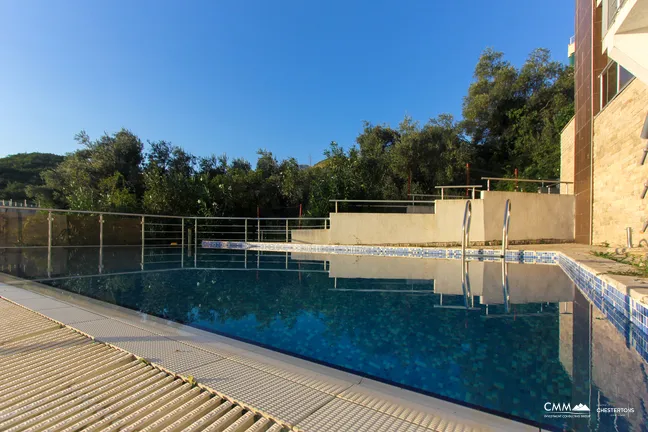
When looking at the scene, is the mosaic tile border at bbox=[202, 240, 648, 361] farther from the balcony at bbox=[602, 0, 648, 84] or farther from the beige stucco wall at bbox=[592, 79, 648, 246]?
the balcony at bbox=[602, 0, 648, 84]

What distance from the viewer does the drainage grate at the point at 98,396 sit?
1.35 meters

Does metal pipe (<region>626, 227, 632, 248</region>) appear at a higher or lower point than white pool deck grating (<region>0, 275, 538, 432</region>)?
higher

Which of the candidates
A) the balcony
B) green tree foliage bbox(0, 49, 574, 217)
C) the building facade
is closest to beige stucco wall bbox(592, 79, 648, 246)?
the building facade

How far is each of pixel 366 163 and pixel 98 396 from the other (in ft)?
40.2

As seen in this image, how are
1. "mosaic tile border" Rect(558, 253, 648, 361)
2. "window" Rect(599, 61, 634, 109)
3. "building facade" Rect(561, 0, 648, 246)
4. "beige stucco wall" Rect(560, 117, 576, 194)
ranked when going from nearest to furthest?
"mosaic tile border" Rect(558, 253, 648, 361)
"building facade" Rect(561, 0, 648, 246)
"window" Rect(599, 61, 634, 109)
"beige stucco wall" Rect(560, 117, 576, 194)

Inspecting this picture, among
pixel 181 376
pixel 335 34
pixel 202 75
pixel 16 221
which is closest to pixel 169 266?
pixel 16 221

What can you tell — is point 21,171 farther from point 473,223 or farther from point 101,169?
point 473,223

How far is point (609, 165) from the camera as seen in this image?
728 centimetres

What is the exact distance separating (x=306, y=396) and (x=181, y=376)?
0.66 meters

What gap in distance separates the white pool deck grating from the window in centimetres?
811

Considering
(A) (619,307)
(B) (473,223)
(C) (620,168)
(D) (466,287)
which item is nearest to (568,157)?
(C) (620,168)

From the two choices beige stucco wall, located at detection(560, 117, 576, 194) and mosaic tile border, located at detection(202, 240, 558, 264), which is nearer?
mosaic tile border, located at detection(202, 240, 558, 264)

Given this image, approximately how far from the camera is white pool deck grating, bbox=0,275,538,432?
136 cm

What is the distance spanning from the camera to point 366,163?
43.3 feet
